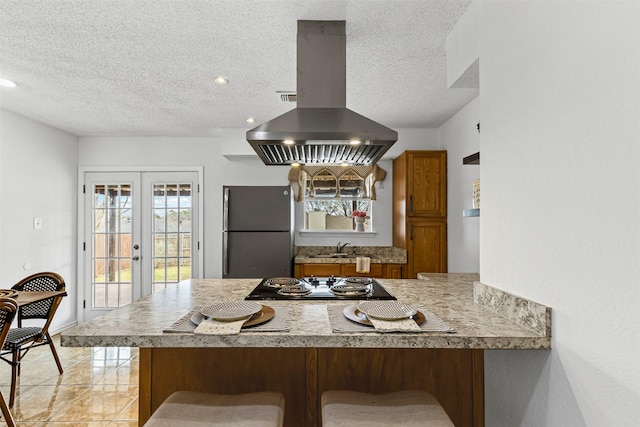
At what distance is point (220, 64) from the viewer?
2488 mm

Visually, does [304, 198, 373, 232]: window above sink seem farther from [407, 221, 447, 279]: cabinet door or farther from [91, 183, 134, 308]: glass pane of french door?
[91, 183, 134, 308]: glass pane of french door

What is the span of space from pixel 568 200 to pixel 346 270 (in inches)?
124

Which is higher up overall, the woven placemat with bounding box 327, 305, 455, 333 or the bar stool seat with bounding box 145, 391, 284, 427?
the woven placemat with bounding box 327, 305, 455, 333

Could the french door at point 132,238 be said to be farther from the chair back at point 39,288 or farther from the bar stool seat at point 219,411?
the bar stool seat at point 219,411

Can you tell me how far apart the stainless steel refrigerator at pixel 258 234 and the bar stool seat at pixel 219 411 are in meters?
2.76

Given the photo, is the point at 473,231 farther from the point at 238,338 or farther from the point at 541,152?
the point at 238,338

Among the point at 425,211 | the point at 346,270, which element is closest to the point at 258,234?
the point at 346,270

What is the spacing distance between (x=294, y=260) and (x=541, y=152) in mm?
3337

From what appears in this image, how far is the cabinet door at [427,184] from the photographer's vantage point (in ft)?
12.6

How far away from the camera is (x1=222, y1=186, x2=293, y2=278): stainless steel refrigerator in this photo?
404cm

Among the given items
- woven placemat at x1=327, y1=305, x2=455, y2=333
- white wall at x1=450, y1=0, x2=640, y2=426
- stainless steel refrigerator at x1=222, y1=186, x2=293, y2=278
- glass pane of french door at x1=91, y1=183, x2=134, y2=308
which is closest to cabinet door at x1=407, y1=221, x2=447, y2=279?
stainless steel refrigerator at x1=222, y1=186, x2=293, y2=278

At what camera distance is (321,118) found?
1753mm

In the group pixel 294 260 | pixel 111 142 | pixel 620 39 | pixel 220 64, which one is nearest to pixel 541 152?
pixel 620 39

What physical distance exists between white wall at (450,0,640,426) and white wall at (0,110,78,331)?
4.37m
